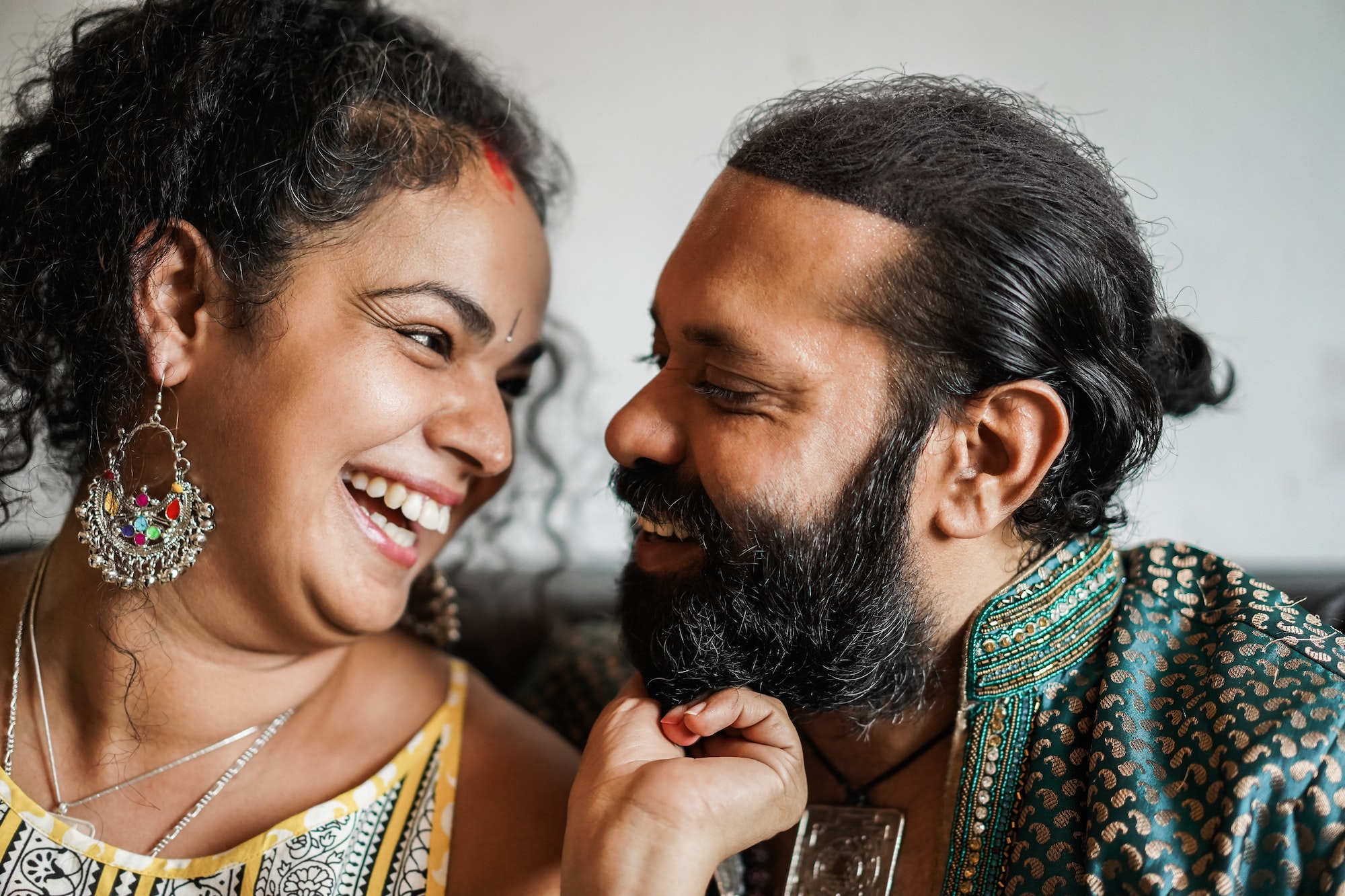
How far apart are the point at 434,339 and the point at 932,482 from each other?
2.42 ft

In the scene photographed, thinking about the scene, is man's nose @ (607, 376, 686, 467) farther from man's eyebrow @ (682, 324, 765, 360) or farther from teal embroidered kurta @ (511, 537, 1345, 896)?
teal embroidered kurta @ (511, 537, 1345, 896)

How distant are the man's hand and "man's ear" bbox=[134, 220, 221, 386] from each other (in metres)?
0.77

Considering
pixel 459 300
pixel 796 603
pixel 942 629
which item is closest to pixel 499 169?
pixel 459 300

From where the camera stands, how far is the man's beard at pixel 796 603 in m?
1.27

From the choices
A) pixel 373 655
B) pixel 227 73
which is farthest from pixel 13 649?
pixel 227 73

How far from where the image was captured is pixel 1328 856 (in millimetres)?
980

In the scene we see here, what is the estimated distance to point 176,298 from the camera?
1.36 meters

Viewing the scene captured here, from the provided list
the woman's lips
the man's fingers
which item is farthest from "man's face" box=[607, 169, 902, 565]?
the woman's lips

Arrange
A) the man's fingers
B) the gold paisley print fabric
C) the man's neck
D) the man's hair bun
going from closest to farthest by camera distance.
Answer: the gold paisley print fabric → the man's fingers → the man's neck → the man's hair bun

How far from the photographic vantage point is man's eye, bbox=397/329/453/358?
4.47 feet

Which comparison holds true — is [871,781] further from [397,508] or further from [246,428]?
[246,428]

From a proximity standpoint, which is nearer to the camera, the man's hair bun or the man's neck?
the man's neck

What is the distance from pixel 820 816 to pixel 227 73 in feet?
4.56

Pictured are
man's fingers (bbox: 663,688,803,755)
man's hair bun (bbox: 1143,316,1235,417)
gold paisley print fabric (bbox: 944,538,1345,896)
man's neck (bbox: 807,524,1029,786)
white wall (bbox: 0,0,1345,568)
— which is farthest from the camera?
white wall (bbox: 0,0,1345,568)
